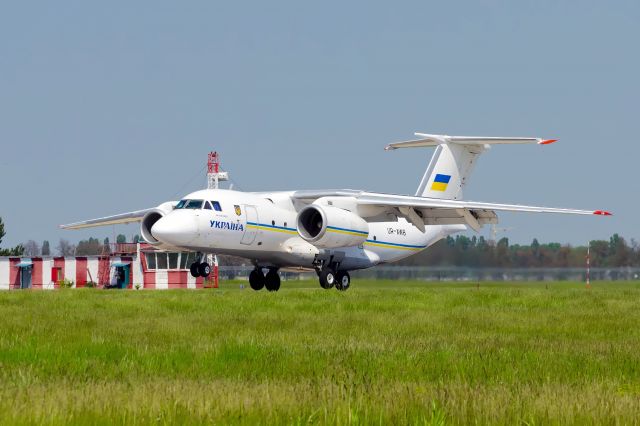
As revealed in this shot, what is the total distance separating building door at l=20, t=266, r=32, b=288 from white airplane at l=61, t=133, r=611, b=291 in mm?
36333

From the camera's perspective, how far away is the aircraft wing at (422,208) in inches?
1388

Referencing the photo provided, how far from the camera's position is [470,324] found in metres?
16.8

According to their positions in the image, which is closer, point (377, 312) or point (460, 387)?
point (460, 387)

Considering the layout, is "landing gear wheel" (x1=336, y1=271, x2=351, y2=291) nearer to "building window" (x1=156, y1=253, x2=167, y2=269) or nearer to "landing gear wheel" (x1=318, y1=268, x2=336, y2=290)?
"landing gear wheel" (x1=318, y1=268, x2=336, y2=290)

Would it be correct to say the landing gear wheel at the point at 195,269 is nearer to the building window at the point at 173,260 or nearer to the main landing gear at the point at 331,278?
the main landing gear at the point at 331,278

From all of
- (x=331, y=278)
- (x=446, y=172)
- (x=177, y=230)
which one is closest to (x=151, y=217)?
(x=177, y=230)

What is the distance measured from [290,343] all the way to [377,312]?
7.13 meters

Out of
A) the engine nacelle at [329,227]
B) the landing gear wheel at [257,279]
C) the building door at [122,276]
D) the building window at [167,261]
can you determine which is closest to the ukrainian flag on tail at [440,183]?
the engine nacelle at [329,227]

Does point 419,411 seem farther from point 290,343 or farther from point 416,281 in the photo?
point 416,281

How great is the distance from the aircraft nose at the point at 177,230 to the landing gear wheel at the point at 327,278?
642 centimetres

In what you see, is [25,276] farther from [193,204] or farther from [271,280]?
[193,204]

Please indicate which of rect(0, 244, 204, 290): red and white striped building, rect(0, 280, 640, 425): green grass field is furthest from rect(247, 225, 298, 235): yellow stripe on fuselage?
rect(0, 244, 204, 290): red and white striped building

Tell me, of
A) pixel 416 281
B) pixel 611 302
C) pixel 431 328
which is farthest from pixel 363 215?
pixel 431 328

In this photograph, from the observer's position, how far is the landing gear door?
1324 inches
